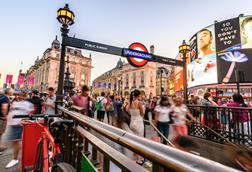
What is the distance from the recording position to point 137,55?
7.15m

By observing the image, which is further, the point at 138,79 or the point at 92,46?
the point at 138,79

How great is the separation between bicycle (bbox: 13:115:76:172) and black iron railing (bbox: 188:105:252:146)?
4.14 meters

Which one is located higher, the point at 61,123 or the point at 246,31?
the point at 246,31

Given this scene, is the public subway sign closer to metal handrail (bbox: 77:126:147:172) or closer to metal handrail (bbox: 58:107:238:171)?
metal handrail (bbox: 77:126:147:172)

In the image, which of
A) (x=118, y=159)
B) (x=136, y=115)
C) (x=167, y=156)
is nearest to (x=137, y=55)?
(x=136, y=115)

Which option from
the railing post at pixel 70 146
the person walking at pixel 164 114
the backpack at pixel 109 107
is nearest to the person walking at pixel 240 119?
the person walking at pixel 164 114

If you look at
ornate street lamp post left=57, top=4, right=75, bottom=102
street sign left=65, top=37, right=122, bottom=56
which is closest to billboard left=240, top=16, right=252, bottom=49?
street sign left=65, top=37, right=122, bottom=56

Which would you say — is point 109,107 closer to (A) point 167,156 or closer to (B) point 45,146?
(B) point 45,146

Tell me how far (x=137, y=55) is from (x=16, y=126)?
5135mm

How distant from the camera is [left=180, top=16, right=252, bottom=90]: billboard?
87.7 feet

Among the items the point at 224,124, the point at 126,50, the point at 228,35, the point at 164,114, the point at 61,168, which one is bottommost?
the point at 224,124

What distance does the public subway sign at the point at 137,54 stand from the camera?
22.6 ft

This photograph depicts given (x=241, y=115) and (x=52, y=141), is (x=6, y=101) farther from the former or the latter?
(x=241, y=115)

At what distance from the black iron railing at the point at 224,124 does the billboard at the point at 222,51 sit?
76.1 feet
